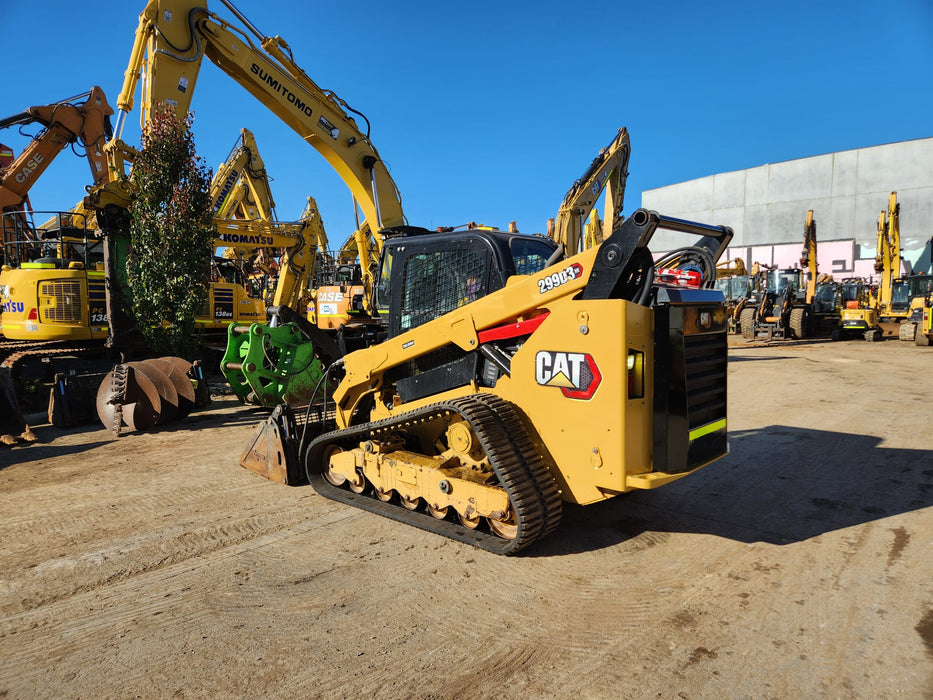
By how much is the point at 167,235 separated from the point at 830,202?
3926cm

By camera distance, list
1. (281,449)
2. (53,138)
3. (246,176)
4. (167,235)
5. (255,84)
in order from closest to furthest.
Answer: (281,449), (167,235), (255,84), (53,138), (246,176)

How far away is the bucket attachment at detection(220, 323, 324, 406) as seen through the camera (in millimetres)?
6699

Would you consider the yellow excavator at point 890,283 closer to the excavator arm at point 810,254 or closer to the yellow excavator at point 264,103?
the excavator arm at point 810,254

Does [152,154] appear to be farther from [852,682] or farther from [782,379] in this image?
[782,379]

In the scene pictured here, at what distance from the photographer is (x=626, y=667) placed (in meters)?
2.35

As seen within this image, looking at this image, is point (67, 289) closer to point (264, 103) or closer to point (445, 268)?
point (264, 103)

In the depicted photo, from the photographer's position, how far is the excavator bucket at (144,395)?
22.3 ft

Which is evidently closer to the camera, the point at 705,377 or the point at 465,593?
the point at 465,593

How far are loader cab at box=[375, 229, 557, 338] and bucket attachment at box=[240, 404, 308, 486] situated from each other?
47.7 inches

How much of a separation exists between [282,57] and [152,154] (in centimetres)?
304

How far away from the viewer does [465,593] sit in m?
2.95

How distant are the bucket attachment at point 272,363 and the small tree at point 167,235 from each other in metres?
2.10

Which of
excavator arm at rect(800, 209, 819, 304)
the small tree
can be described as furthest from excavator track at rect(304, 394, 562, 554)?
excavator arm at rect(800, 209, 819, 304)

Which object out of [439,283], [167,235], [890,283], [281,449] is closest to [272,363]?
[281,449]
